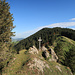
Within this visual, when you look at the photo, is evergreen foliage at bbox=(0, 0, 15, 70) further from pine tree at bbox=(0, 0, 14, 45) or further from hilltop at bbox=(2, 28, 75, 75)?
hilltop at bbox=(2, 28, 75, 75)

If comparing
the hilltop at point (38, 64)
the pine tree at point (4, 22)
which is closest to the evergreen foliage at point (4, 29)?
the pine tree at point (4, 22)

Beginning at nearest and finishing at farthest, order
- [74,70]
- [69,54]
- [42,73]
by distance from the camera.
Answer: [42,73] → [74,70] → [69,54]

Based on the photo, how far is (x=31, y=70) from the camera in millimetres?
15977

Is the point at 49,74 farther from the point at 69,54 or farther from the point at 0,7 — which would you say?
the point at 0,7

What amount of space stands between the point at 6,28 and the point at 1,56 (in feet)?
24.1

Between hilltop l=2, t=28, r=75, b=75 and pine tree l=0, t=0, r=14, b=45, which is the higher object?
pine tree l=0, t=0, r=14, b=45

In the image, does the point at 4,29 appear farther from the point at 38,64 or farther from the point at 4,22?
the point at 38,64

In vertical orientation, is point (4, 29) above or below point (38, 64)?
above

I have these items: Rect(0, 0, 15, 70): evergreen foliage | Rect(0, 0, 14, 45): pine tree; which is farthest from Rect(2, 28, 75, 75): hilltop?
Rect(0, 0, 14, 45): pine tree

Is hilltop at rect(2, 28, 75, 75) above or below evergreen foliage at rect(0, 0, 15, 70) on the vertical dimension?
below

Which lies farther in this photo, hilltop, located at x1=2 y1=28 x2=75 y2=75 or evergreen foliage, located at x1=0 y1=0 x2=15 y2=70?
hilltop, located at x1=2 y1=28 x2=75 y2=75

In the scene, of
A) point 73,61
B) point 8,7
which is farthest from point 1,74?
point 73,61

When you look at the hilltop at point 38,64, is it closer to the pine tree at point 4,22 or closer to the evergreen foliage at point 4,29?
the evergreen foliage at point 4,29

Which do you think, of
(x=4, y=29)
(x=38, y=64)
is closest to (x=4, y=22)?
(x=4, y=29)
